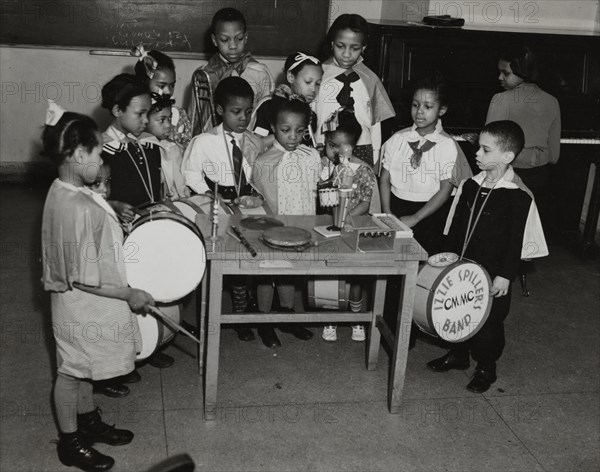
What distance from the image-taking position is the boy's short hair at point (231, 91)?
3624 millimetres

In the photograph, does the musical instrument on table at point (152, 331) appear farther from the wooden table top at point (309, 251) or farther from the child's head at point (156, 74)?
the child's head at point (156, 74)

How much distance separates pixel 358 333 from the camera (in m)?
3.95

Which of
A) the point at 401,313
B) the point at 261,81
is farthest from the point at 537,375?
the point at 261,81

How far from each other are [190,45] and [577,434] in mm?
4691

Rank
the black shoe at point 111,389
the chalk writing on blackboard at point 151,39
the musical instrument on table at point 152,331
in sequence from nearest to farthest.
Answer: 1. the musical instrument on table at point 152,331
2. the black shoe at point 111,389
3. the chalk writing on blackboard at point 151,39

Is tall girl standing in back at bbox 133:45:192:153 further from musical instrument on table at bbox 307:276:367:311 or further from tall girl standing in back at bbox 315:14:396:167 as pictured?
musical instrument on table at bbox 307:276:367:311

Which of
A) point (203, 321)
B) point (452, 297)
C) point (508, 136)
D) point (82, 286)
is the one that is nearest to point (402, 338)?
point (452, 297)

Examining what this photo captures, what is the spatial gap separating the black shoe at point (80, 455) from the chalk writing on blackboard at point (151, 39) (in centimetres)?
433

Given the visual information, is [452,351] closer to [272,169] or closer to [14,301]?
[272,169]

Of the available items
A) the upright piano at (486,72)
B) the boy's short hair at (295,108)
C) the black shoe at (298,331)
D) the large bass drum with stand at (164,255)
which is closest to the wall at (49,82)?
the upright piano at (486,72)

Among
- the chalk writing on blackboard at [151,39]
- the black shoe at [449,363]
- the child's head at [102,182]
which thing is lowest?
the black shoe at [449,363]

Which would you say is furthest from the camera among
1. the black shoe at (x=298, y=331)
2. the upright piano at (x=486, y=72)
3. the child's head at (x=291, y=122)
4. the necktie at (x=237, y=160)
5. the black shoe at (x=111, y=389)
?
the upright piano at (x=486, y=72)

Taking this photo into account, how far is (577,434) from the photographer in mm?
3219

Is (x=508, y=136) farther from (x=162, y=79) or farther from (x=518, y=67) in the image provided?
(x=162, y=79)
